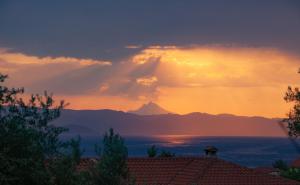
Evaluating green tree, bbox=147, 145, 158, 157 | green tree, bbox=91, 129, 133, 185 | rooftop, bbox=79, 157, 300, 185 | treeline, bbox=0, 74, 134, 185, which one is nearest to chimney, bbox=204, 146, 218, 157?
rooftop, bbox=79, 157, 300, 185

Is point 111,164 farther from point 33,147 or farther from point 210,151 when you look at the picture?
point 210,151

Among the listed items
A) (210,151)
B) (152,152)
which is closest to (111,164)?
(210,151)

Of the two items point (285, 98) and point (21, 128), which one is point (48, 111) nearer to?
point (21, 128)

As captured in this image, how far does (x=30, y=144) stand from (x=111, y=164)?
568 centimetres

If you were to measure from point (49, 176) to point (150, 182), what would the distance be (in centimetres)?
2263

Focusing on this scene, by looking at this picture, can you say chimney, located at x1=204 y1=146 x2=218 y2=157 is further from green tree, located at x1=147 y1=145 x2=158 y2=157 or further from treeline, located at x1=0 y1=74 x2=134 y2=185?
treeline, located at x1=0 y1=74 x2=134 y2=185

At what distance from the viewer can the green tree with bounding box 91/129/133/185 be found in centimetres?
2084

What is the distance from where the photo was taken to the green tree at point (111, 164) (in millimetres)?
20844

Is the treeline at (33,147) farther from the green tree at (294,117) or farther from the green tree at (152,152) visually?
the green tree at (152,152)

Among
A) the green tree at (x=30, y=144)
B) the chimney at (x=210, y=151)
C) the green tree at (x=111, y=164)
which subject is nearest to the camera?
the green tree at (x=30, y=144)

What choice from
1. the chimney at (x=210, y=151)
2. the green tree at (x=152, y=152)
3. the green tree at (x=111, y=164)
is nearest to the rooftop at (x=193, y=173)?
the chimney at (x=210, y=151)

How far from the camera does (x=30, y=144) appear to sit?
16.0m

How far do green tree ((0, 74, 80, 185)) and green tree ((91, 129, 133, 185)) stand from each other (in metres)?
3.24

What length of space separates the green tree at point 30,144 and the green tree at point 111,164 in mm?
3244
